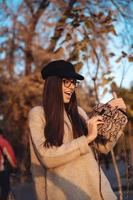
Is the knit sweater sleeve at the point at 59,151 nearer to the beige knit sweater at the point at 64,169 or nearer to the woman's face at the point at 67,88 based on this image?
the beige knit sweater at the point at 64,169

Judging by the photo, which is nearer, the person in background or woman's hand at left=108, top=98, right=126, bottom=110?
woman's hand at left=108, top=98, right=126, bottom=110

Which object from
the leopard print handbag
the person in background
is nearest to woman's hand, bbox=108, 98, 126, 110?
the leopard print handbag

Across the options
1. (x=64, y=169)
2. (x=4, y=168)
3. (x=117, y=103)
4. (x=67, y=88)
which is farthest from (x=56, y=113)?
(x=4, y=168)

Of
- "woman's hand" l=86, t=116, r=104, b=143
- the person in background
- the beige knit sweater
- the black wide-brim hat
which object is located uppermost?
the black wide-brim hat

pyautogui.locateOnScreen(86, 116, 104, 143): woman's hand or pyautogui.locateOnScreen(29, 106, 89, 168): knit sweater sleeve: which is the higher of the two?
pyautogui.locateOnScreen(86, 116, 104, 143): woman's hand

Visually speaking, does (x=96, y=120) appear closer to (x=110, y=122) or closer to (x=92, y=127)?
(x=92, y=127)

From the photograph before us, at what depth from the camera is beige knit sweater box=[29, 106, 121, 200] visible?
2.87 meters

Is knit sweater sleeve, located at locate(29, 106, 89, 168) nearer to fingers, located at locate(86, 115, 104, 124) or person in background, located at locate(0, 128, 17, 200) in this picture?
fingers, located at locate(86, 115, 104, 124)

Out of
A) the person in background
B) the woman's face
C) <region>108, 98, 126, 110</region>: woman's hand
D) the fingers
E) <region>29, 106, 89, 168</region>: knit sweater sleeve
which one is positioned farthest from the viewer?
the person in background

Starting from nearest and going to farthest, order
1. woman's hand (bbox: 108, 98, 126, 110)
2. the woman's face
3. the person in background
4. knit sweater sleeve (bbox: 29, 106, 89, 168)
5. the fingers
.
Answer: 1. knit sweater sleeve (bbox: 29, 106, 89, 168)
2. the fingers
3. the woman's face
4. woman's hand (bbox: 108, 98, 126, 110)
5. the person in background

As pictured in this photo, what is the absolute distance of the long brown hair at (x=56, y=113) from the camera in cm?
294

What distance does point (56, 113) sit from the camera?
3.00m

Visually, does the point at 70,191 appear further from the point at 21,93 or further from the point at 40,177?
the point at 21,93

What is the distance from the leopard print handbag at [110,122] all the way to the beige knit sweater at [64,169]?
19 centimetres
